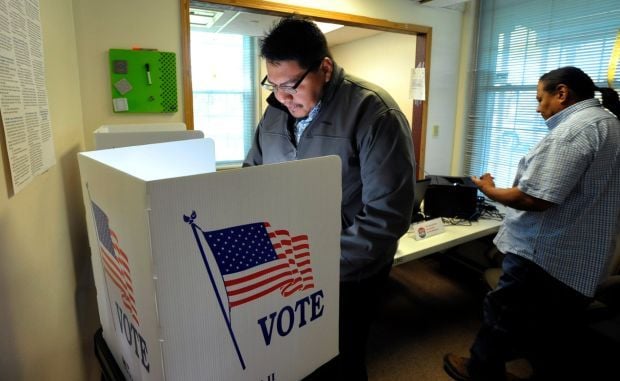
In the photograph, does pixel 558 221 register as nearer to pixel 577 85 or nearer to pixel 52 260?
pixel 577 85

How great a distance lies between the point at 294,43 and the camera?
106 cm

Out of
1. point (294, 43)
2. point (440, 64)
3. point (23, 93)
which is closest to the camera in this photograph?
point (23, 93)

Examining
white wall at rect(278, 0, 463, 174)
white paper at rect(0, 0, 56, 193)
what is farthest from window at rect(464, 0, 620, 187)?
white paper at rect(0, 0, 56, 193)

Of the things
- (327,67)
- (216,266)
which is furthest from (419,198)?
(216,266)

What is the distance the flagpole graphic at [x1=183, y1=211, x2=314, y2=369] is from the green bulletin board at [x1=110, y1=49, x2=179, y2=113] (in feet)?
5.54

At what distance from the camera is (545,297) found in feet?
5.51

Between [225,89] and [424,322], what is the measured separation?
3.61 meters

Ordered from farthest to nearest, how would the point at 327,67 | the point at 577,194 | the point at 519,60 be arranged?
the point at 519,60
the point at 577,194
the point at 327,67

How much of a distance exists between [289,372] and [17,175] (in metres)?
0.62

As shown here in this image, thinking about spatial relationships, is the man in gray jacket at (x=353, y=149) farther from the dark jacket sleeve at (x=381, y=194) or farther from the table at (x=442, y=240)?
the table at (x=442, y=240)

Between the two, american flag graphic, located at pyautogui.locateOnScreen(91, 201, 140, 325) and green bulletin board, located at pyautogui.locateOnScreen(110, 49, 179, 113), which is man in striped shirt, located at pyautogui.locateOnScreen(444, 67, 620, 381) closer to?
american flag graphic, located at pyautogui.locateOnScreen(91, 201, 140, 325)

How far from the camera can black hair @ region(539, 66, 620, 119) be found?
1.68 meters

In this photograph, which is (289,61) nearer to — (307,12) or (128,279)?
(128,279)

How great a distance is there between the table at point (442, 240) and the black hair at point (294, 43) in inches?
44.6
